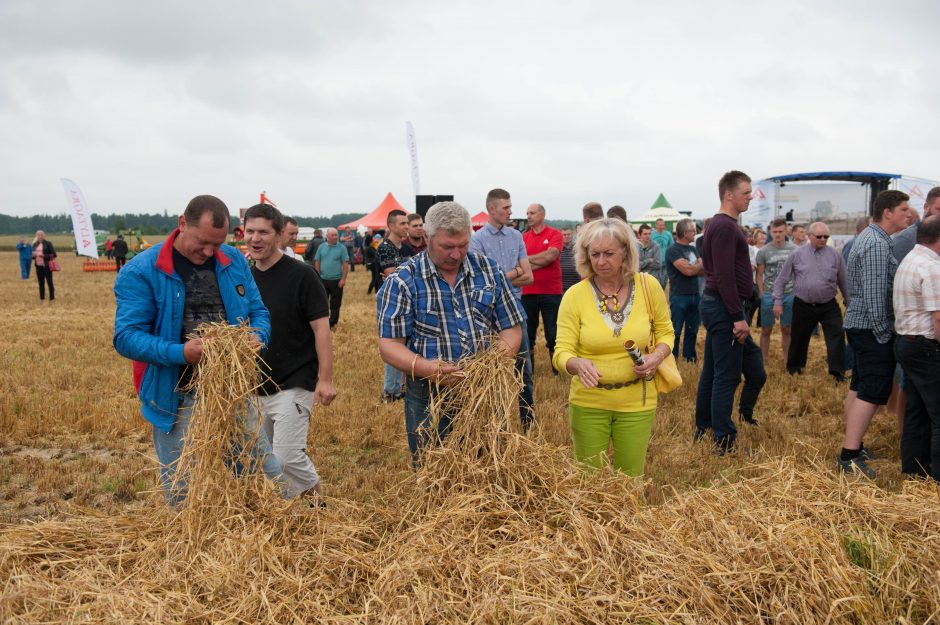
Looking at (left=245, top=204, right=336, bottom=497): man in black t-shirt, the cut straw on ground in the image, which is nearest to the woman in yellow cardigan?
the cut straw on ground

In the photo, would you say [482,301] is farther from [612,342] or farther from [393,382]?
[393,382]

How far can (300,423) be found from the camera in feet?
13.9

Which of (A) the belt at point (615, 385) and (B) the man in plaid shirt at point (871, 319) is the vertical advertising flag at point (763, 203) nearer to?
(B) the man in plaid shirt at point (871, 319)

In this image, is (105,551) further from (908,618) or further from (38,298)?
(38,298)

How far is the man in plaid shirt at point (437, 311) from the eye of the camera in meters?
3.56

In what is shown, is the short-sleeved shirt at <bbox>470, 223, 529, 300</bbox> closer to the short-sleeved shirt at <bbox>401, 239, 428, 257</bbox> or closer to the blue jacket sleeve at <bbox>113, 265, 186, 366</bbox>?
the short-sleeved shirt at <bbox>401, 239, 428, 257</bbox>

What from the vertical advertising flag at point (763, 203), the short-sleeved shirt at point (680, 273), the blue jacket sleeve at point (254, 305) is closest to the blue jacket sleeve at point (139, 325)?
the blue jacket sleeve at point (254, 305)

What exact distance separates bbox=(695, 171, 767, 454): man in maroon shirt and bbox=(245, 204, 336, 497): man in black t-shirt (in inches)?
129

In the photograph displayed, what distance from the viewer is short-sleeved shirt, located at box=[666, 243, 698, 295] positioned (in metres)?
9.23

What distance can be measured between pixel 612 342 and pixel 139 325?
2.57 meters

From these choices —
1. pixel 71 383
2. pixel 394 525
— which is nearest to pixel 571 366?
pixel 394 525

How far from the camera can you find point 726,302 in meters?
5.57

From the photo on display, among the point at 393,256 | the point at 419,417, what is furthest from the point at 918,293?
the point at 393,256

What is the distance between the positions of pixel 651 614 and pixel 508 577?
592 mm
